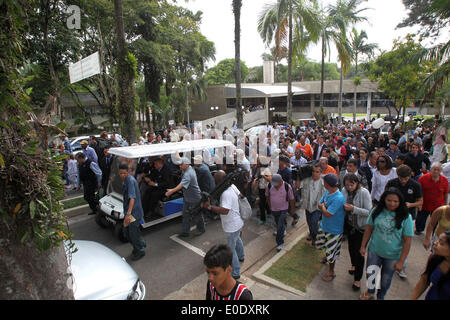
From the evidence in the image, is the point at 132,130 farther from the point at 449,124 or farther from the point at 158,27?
the point at 158,27

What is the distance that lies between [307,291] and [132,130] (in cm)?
829

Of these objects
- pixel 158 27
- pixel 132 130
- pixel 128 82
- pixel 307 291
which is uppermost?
pixel 158 27

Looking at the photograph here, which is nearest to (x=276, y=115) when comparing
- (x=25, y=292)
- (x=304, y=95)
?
(x=304, y=95)

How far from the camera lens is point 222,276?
88.6 inches

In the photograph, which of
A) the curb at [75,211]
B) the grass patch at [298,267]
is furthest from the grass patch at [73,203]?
the grass patch at [298,267]

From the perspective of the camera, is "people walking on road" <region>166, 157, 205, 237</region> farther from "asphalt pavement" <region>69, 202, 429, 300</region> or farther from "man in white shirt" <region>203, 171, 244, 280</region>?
"man in white shirt" <region>203, 171, 244, 280</region>

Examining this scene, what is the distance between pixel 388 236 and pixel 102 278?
3.62 meters

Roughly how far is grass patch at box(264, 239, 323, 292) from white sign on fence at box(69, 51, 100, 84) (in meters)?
5.54

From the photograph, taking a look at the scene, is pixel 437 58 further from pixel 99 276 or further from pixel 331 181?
pixel 99 276

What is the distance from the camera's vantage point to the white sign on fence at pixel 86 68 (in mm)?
6289

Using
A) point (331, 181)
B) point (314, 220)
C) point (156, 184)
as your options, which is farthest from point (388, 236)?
point (156, 184)

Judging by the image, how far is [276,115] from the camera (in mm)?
35031

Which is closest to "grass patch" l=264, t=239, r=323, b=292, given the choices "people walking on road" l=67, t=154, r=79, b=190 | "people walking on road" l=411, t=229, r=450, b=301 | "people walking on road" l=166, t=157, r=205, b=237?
"people walking on road" l=411, t=229, r=450, b=301

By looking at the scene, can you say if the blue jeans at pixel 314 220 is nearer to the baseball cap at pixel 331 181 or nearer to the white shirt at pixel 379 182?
the white shirt at pixel 379 182
